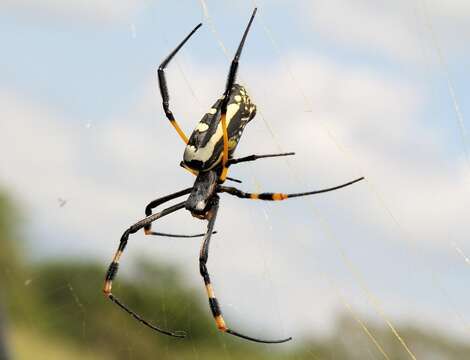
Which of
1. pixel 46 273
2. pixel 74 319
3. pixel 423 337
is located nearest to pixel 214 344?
pixel 74 319

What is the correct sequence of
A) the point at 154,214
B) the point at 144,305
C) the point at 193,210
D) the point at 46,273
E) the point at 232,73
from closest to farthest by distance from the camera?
the point at 232,73
the point at 193,210
the point at 154,214
the point at 144,305
the point at 46,273

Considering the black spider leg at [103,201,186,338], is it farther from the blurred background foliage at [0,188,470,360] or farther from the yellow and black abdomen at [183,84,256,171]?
the blurred background foliage at [0,188,470,360]

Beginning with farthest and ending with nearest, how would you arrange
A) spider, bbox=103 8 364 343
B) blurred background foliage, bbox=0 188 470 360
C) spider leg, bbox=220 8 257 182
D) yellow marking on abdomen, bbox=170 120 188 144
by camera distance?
blurred background foliage, bbox=0 188 470 360, yellow marking on abdomen, bbox=170 120 188 144, spider, bbox=103 8 364 343, spider leg, bbox=220 8 257 182

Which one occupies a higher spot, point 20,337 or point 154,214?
point 154,214

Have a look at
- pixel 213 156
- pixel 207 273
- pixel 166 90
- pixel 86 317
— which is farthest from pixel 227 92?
pixel 86 317

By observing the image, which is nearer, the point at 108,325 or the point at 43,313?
the point at 108,325

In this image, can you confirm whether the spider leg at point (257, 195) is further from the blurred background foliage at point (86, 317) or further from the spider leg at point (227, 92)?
the blurred background foliage at point (86, 317)

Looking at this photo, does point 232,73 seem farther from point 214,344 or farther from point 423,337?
point 214,344

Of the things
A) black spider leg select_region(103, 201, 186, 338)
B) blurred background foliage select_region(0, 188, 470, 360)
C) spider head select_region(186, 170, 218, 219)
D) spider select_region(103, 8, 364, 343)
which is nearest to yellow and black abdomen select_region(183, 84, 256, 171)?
spider select_region(103, 8, 364, 343)

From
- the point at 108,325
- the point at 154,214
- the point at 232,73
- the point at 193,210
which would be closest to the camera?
the point at 232,73
